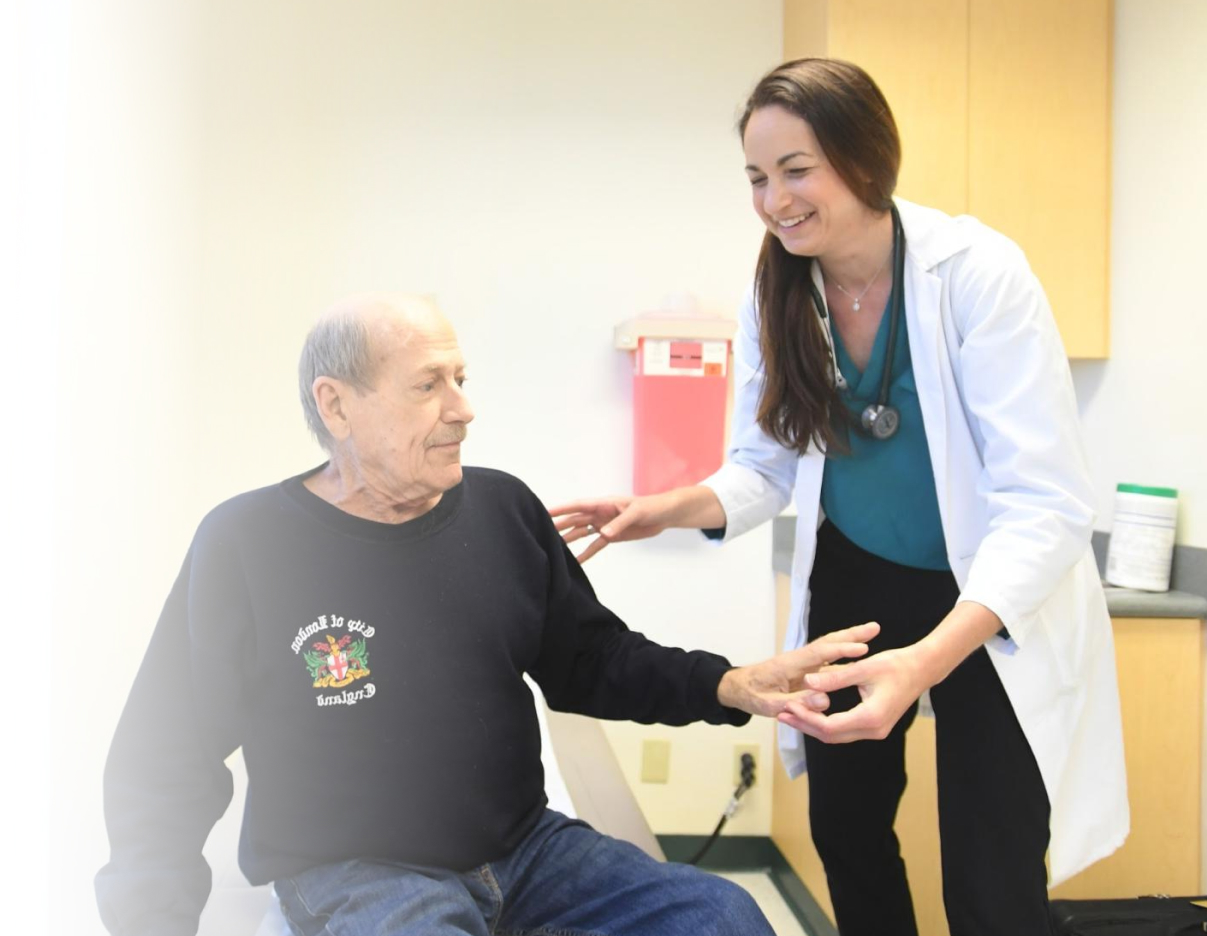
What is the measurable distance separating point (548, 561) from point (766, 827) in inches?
63.5

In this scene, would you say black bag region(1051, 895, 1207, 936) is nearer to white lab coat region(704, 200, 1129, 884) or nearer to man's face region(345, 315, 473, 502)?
white lab coat region(704, 200, 1129, 884)

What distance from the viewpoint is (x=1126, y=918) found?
1585 millimetres

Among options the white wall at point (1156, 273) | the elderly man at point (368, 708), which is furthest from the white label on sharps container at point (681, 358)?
the elderly man at point (368, 708)

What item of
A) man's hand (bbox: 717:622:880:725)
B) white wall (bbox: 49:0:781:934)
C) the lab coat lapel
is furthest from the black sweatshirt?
white wall (bbox: 49:0:781:934)

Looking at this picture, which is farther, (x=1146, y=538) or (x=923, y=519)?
(x=1146, y=538)

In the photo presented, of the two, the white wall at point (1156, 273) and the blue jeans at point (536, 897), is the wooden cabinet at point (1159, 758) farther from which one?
the blue jeans at point (536, 897)

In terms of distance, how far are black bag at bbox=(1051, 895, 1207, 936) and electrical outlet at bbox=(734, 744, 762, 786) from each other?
3.66ft

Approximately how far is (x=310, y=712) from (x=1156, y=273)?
1.92 m

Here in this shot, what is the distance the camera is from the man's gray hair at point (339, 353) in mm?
1263

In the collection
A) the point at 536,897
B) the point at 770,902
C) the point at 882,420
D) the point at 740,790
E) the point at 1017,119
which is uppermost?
the point at 1017,119

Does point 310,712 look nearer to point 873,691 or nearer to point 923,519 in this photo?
point 873,691

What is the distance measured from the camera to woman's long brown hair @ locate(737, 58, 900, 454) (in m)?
1.32

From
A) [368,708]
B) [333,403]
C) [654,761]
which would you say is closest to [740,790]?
[654,761]

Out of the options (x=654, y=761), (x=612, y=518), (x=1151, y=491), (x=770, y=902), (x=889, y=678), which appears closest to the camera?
(x=889, y=678)
